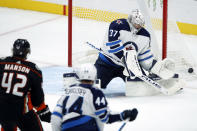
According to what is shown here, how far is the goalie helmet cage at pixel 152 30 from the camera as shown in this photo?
5656 millimetres

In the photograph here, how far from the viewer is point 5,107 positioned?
3.10 metres

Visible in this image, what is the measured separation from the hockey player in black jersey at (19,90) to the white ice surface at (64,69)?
936 mm

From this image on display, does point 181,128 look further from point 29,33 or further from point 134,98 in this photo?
point 29,33

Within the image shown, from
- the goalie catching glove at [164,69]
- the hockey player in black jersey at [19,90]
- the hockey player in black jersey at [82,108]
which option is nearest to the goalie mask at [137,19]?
the goalie catching glove at [164,69]

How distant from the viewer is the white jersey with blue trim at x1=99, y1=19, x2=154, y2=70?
5012mm

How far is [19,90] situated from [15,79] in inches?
2.6

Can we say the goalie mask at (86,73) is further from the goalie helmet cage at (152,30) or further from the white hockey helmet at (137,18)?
the goalie helmet cage at (152,30)

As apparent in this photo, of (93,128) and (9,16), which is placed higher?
(9,16)

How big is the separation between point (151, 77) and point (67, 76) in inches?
30.6

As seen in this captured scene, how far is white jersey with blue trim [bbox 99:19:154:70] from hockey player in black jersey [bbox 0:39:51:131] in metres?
1.88

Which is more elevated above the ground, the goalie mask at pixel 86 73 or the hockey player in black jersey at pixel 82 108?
the goalie mask at pixel 86 73

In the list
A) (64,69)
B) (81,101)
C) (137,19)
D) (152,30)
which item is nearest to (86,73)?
(81,101)

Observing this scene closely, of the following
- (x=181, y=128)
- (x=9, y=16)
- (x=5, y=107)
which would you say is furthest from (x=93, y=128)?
(x=9, y=16)

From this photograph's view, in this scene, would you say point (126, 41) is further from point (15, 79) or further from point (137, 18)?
point (15, 79)
